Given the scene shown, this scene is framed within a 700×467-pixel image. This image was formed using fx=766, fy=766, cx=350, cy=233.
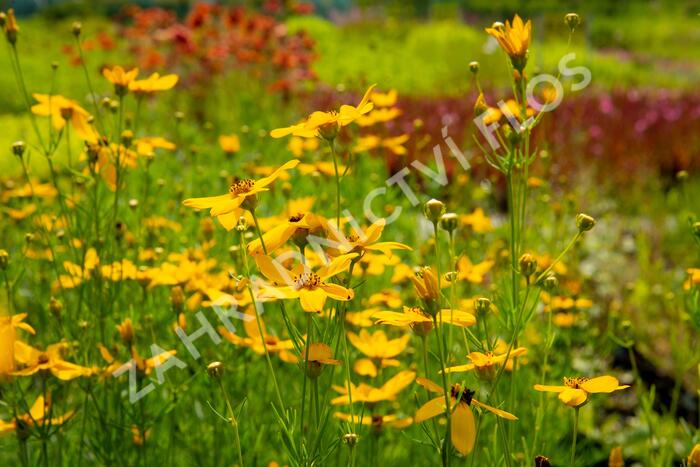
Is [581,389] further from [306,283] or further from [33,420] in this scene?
[33,420]

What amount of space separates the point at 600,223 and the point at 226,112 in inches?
95.0

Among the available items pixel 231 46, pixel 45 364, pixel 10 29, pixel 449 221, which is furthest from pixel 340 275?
pixel 231 46

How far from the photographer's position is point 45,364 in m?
0.98

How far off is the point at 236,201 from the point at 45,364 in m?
0.39

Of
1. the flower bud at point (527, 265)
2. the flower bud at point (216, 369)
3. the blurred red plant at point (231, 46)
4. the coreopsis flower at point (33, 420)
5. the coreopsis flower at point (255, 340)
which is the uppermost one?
the flower bud at point (527, 265)

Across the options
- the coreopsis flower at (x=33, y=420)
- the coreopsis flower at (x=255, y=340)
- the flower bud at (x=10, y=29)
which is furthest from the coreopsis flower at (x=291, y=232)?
the flower bud at (x=10, y=29)

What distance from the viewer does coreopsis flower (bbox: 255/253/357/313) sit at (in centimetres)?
69

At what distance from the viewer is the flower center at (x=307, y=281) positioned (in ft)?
2.41

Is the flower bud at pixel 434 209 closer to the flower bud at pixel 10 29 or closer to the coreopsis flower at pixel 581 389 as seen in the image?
the coreopsis flower at pixel 581 389

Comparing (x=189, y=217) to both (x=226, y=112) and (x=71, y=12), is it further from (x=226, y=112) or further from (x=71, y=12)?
(x=71, y=12)

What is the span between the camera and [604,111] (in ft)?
17.0

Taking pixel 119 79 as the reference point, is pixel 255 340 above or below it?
below

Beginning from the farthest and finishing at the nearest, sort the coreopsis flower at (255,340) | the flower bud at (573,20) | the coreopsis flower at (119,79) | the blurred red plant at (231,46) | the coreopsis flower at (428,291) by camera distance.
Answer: the blurred red plant at (231,46), the coreopsis flower at (119,79), the coreopsis flower at (255,340), the flower bud at (573,20), the coreopsis flower at (428,291)

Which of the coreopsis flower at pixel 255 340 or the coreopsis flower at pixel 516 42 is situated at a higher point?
the coreopsis flower at pixel 516 42
